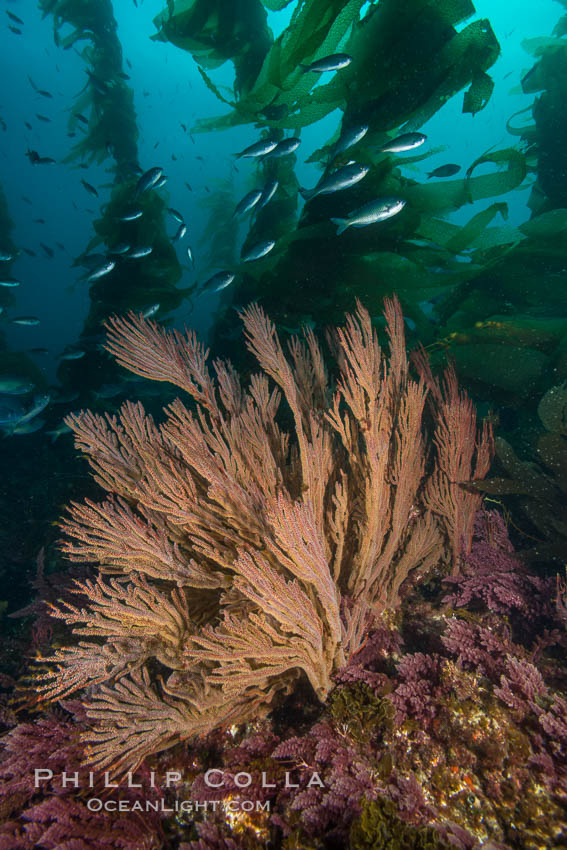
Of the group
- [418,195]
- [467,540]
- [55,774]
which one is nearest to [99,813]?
[55,774]

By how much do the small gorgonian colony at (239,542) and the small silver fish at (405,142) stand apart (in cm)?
222

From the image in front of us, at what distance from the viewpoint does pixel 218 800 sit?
164cm

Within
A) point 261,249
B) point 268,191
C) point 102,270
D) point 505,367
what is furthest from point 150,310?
point 505,367

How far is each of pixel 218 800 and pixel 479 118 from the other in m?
123

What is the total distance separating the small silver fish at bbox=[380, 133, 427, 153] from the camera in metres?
3.62

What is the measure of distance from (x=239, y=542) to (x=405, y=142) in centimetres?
421

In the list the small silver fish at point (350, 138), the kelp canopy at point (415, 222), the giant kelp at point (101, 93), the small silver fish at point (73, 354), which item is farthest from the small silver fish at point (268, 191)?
the giant kelp at point (101, 93)

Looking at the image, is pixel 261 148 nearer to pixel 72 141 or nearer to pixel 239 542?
pixel 239 542

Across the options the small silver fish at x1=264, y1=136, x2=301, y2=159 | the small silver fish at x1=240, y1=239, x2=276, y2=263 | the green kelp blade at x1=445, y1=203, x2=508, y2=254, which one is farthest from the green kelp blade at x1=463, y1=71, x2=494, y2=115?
the small silver fish at x1=240, y1=239, x2=276, y2=263

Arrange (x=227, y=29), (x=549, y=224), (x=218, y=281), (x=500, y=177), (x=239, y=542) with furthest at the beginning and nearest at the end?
(x=227, y=29) < (x=218, y=281) < (x=549, y=224) < (x=500, y=177) < (x=239, y=542)

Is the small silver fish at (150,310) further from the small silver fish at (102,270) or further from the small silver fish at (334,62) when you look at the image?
the small silver fish at (334,62)

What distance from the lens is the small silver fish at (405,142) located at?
3617 millimetres

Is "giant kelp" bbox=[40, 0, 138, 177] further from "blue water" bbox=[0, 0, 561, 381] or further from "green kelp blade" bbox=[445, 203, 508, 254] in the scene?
"blue water" bbox=[0, 0, 561, 381]

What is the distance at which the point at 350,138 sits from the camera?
3.60m
